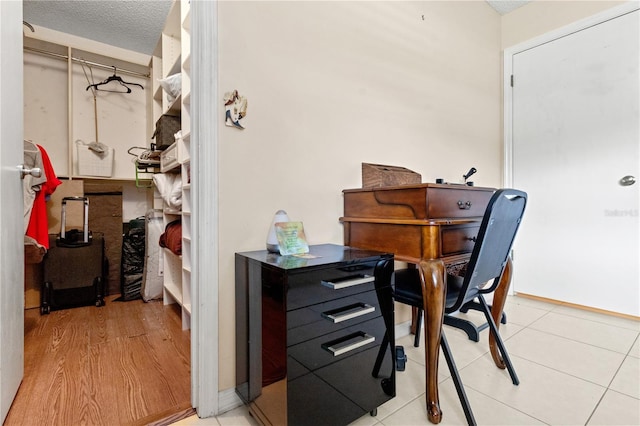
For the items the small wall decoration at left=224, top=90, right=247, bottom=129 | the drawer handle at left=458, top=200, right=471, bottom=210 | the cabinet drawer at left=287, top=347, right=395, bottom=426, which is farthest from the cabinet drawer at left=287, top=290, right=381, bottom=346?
the small wall decoration at left=224, top=90, right=247, bottom=129

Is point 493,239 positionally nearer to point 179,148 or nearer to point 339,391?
point 339,391

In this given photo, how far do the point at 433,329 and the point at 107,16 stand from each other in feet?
11.6

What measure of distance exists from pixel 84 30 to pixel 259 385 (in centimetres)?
364

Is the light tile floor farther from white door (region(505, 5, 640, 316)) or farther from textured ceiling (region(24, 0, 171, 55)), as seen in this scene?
textured ceiling (region(24, 0, 171, 55))

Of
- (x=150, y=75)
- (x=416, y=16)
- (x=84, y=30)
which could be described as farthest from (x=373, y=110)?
(x=84, y=30)

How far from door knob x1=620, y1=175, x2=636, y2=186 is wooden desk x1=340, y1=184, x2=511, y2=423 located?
1361mm

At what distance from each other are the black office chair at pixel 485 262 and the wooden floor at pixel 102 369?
1.07 metres

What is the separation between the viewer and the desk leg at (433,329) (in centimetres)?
111

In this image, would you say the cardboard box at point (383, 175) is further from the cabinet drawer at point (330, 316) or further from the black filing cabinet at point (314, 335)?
the cabinet drawer at point (330, 316)

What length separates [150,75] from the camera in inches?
130

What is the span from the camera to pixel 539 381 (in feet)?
4.48

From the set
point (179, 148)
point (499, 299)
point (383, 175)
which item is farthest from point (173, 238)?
point (499, 299)

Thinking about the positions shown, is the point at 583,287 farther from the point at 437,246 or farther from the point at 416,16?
the point at 416,16

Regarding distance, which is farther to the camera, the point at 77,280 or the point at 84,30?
the point at 84,30
